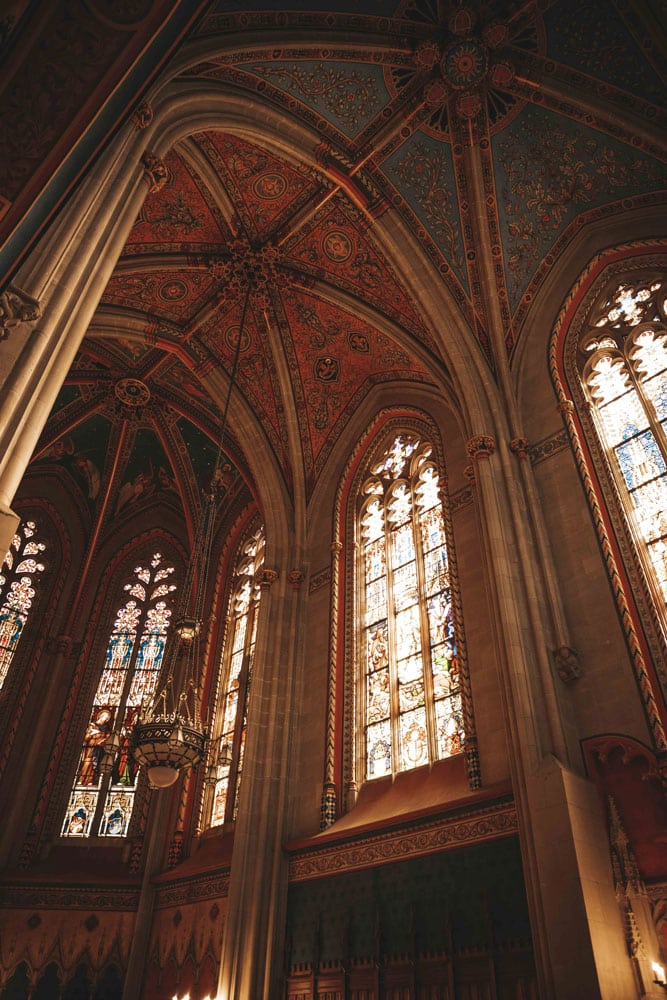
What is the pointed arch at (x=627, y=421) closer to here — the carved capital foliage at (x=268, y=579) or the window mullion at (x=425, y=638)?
the window mullion at (x=425, y=638)

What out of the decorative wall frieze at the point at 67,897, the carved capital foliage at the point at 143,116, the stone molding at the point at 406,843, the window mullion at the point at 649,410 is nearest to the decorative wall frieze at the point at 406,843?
the stone molding at the point at 406,843

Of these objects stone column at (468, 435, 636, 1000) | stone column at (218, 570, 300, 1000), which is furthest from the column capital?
stone column at (218, 570, 300, 1000)

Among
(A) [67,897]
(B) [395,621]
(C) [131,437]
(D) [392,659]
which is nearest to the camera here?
(D) [392,659]

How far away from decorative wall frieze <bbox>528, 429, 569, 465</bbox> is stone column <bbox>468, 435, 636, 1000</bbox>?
6.63 feet

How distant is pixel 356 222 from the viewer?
11484 millimetres

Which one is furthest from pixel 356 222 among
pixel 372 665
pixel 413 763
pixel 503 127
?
pixel 413 763

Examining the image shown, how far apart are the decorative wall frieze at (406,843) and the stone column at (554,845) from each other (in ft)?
2.16

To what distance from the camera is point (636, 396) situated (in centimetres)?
940

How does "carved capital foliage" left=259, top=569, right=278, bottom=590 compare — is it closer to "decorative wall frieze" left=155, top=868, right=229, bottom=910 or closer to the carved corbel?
the carved corbel

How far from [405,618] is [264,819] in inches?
135

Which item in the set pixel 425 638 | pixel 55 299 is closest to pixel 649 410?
pixel 425 638

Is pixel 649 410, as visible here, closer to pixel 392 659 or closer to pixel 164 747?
pixel 392 659

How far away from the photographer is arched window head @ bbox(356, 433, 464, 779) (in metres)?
9.45

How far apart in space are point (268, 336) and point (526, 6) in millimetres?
6362
